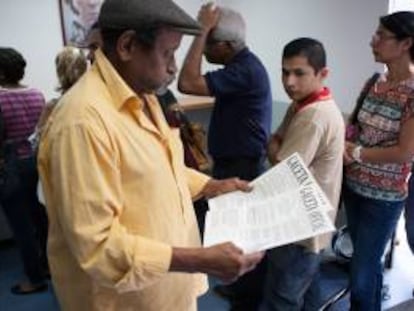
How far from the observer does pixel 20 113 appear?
7.88 ft

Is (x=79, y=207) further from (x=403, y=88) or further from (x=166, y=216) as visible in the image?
(x=403, y=88)

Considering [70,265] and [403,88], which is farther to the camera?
[403,88]

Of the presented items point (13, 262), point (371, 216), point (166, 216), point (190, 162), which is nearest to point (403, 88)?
point (371, 216)

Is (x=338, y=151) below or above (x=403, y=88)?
below

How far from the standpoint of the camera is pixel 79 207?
2.67 ft

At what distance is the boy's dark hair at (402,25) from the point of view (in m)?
1.72

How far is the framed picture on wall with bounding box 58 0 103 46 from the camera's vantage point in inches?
121

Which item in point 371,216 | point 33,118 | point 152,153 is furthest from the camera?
point 33,118

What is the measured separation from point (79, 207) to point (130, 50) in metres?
0.31

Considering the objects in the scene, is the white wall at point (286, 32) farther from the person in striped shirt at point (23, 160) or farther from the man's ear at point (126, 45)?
the man's ear at point (126, 45)

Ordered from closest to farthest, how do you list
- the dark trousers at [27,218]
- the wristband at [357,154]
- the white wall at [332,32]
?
1. the wristband at [357,154]
2. the dark trousers at [27,218]
3. the white wall at [332,32]

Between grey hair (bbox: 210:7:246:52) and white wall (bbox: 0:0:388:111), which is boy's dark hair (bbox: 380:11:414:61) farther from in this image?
white wall (bbox: 0:0:388:111)

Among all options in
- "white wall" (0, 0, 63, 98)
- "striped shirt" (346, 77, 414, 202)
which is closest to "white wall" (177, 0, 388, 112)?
"striped shirt" (346, 77, 414, 202)

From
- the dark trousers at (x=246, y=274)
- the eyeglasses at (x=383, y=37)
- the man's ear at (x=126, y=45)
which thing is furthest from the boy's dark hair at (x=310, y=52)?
the man's ear at (x=126, y=45)
